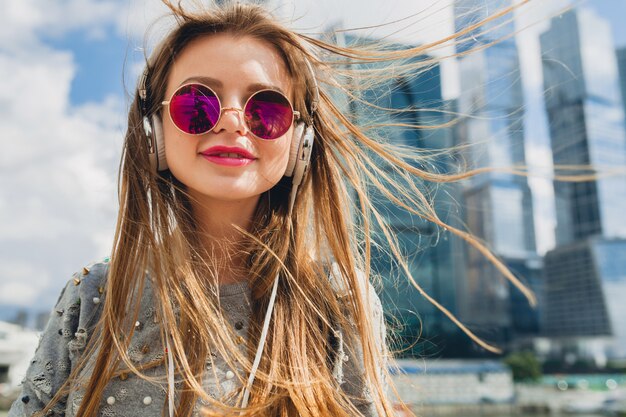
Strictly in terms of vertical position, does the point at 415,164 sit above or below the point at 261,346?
above

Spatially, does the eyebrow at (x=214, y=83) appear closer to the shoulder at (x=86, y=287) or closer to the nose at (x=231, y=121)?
the nose at (x=231, y=121)

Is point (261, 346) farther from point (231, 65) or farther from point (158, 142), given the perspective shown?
point (231, 65)

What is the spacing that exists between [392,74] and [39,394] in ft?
4.58

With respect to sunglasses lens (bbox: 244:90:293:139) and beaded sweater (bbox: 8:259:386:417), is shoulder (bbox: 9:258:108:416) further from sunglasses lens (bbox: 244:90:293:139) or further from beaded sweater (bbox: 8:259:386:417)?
sunglasses lens (bbox: 244:90:293:139)

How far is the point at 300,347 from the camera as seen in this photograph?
59.9 inches

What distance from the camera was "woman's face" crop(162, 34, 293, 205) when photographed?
1.47 metres

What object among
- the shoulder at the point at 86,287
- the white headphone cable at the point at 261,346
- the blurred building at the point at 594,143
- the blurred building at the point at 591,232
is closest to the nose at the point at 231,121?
the white headphone cable at the point at 261,346

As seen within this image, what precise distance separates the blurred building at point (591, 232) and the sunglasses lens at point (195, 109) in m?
75.3

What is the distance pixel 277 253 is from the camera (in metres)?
1.67

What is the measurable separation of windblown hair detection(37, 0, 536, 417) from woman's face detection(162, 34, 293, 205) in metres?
0.07

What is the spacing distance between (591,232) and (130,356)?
9439cm

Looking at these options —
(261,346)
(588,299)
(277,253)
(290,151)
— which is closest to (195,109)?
(290,151)

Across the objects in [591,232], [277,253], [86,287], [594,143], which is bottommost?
[86,287]

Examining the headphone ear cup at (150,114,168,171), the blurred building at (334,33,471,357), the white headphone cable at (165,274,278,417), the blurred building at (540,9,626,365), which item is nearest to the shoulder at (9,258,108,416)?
the white headphone cable at (165,274,278,417)
